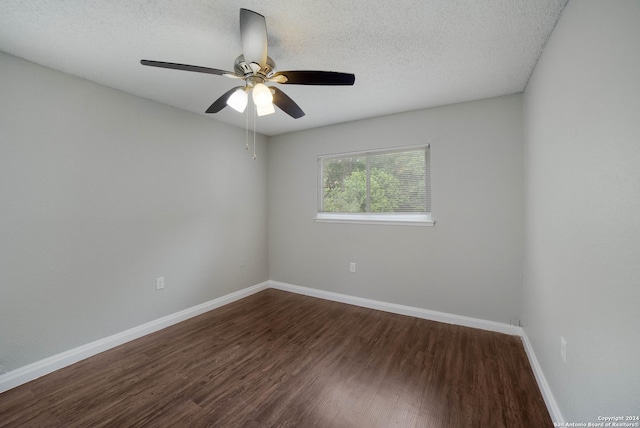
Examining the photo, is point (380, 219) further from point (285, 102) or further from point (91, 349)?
point (91, 349)

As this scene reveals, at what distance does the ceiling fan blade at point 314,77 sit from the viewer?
57.3 inches

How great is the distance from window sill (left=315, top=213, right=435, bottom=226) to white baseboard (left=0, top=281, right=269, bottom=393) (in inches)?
69.9

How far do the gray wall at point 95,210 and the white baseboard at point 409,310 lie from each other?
3.67 feet

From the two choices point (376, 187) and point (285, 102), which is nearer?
point (285, 102)

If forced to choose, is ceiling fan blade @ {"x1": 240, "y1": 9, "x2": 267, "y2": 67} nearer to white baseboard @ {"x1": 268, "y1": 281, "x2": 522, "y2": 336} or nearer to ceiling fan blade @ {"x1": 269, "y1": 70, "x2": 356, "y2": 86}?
ceiling fan blade @ {"x1": 269, "y1": 70, "x2": 356, "y2": 86}

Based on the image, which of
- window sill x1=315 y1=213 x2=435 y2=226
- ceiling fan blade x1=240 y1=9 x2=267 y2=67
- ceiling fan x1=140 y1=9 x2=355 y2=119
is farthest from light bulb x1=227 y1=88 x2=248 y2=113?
window sill x1=315 y1=213 x2=435 y2=226

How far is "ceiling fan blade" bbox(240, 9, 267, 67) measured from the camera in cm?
128

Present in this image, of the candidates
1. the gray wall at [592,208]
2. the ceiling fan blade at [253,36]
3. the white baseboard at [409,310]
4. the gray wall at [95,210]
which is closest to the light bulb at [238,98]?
the ceiling fan blade at [253,36]

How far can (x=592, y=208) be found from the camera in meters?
1.10

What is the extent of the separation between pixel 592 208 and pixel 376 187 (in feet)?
7.23

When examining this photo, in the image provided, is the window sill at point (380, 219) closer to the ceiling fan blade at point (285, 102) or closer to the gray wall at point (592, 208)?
the gray wall at point (592, 208)

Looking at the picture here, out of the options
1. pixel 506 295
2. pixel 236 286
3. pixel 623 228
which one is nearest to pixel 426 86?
pixel 623 228

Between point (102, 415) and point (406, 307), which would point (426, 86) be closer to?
point (406, 307)

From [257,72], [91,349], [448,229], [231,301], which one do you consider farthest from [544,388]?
[91,349]
